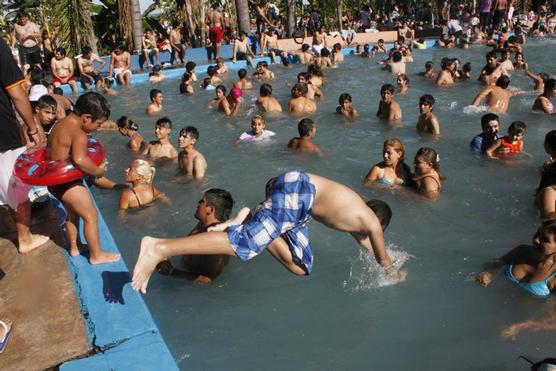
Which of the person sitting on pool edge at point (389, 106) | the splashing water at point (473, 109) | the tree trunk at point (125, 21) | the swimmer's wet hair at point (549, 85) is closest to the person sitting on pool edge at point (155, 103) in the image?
the person sitting on pool edge at point (389, 106)

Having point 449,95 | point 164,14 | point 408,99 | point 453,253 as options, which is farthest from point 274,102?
point 164,14

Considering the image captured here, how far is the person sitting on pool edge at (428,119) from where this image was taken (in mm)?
8500

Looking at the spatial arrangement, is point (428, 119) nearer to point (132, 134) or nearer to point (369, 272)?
point (369, 272)

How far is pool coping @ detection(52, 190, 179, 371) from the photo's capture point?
294 centimetres

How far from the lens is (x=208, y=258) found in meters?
4.61

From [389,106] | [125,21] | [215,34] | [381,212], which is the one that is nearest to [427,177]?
[381,212]

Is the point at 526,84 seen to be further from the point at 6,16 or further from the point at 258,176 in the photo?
the point at 6,16

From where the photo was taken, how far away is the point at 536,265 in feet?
13.8

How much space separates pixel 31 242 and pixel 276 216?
80.9 inches

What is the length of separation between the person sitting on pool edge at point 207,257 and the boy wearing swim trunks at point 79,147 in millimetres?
956

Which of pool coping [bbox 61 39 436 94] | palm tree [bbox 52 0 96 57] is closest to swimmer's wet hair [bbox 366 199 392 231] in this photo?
pool coping [bbox 61 39 436 94]

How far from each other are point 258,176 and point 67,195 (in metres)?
4.19

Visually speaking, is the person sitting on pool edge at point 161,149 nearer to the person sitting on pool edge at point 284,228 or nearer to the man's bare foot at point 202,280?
the man's bare foot at point 202,280

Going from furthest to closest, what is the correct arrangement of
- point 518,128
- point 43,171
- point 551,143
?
point 518,128 < point 551,143 < point 43,171
